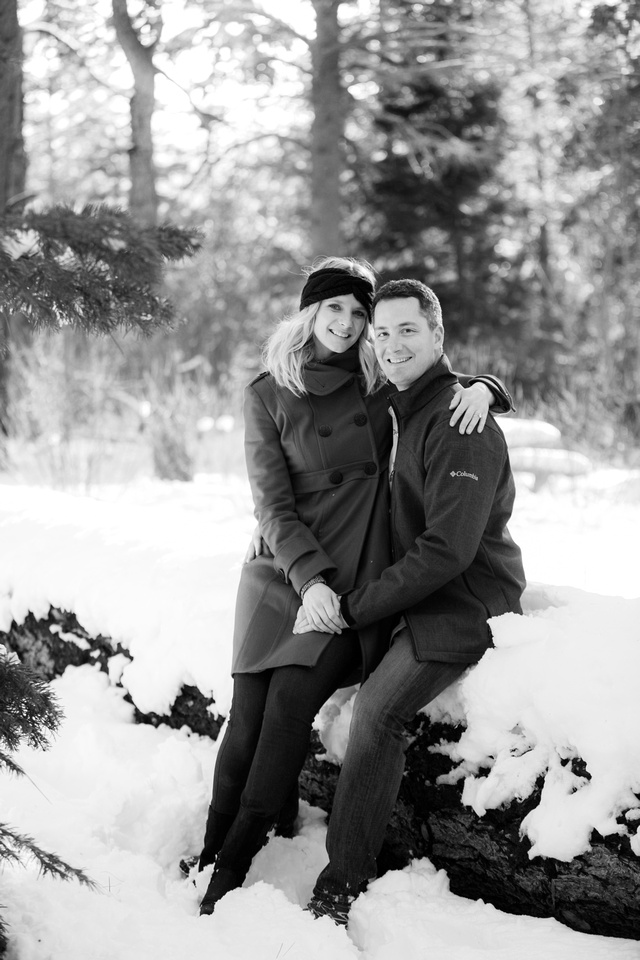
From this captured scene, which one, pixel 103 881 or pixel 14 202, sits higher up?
pixel 14 202

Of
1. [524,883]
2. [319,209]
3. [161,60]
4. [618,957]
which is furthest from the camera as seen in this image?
[319,209]

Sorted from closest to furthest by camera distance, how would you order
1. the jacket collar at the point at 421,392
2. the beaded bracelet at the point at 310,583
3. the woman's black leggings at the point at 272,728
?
the woman's black leggings at the point at 272,728, the beaded bracelet at the point at 310,583, the jacket collar at the point at 421,392

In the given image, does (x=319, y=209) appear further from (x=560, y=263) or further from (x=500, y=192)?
(x=560, y=263)

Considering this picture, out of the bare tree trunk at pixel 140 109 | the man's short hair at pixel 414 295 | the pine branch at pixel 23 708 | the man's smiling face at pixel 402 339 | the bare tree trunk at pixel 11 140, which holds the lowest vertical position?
the pine branch at pixel 23 708

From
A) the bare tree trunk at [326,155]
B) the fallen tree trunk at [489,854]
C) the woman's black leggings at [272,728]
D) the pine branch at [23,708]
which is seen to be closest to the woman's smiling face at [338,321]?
the woman's black leggings at [272,728]

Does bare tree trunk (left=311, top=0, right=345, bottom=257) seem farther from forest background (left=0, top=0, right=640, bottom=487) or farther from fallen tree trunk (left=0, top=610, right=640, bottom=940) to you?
fallen tree trunk (left=0, top=610, right=640, bottom=940)

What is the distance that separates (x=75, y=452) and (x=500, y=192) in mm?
10791

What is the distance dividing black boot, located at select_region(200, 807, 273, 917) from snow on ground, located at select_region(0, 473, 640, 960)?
0.19 feet

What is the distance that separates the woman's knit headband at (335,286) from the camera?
293 centimetres

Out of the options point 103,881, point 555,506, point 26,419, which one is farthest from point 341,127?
point 103,881

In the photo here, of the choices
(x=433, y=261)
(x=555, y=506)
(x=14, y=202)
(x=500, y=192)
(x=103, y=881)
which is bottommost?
(x=103, y=881)

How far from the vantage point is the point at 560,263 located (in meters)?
20.1

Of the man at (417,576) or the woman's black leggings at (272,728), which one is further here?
the woman's black leggings at (272,728)

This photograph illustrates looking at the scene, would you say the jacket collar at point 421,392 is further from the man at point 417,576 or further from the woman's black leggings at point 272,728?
the woman's black leggings at point 272,728
